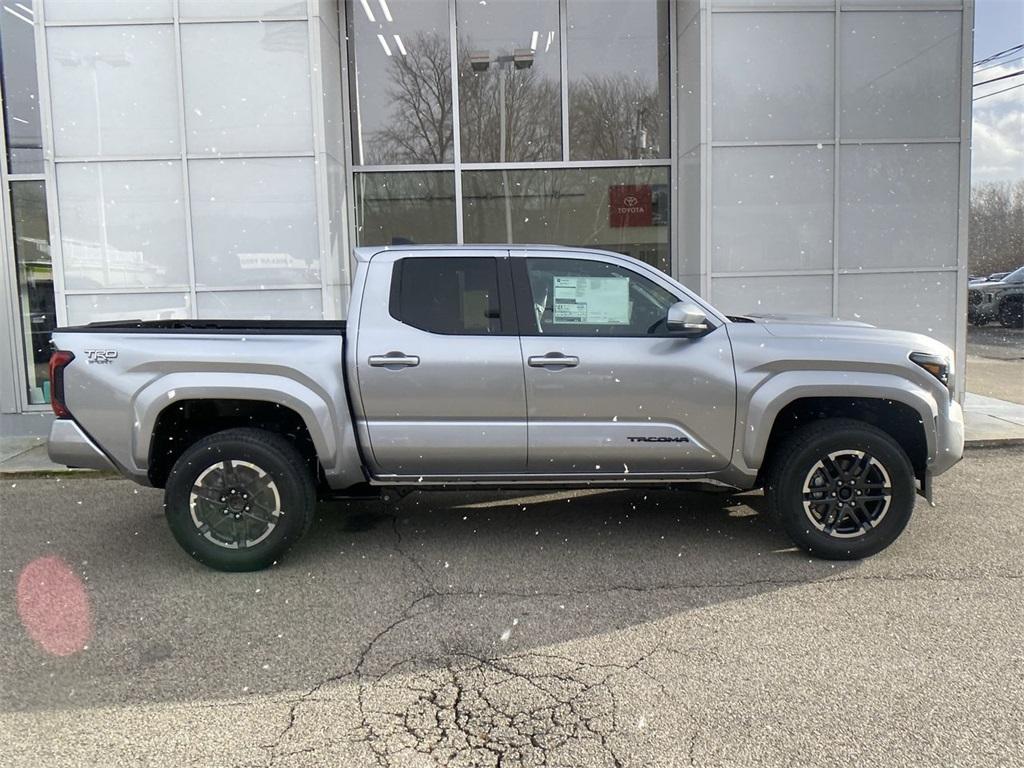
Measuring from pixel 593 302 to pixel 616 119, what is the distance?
20.4 ft

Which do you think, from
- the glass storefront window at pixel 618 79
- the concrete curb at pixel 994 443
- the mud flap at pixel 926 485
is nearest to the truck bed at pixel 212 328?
the mud flap at pixel 926 485

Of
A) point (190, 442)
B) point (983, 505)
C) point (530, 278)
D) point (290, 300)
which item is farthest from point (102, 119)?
point (983, 505)

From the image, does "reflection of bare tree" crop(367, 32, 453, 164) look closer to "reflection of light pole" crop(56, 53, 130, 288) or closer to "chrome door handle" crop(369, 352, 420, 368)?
→ "reflection of light pole" crop(56, 53, 130, 288)

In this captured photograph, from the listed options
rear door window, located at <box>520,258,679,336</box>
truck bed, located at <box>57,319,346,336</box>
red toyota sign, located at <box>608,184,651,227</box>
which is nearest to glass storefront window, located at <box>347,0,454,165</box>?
red toyota sign, located at <box>608,184,651,227</box>

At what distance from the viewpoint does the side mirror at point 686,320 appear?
4.50m

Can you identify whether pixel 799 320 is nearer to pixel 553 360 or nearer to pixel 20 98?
pixel 553 360

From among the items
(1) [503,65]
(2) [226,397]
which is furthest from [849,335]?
(1) [503,65]

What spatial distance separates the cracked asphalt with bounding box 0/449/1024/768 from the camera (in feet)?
9.52

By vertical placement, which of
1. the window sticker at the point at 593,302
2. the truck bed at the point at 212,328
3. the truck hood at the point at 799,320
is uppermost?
the window sticker at the point at 593,302

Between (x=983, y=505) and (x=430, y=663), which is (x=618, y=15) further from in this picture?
(x=430, y=663)

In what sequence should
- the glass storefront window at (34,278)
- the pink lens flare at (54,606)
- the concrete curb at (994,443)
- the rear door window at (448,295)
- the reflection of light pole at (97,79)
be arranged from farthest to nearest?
the glass storefront window at (34,278) < the reflection of light pole at (97,79) < the concrete curb at (994,443) < the rear door window at (448,295) < the pink lens flare at (54,606)

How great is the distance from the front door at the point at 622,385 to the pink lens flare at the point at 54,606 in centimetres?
256

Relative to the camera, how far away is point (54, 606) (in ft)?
14.0

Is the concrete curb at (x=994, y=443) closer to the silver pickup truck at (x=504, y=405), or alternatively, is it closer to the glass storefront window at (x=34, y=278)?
the silver pickup truck at (x=504, y=405)
